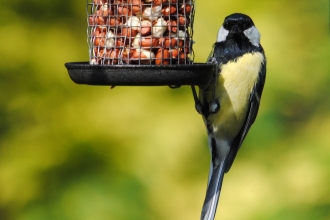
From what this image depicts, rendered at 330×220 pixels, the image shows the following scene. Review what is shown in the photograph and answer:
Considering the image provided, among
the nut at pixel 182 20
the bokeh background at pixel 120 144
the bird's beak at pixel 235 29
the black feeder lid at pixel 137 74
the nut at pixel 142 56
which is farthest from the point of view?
the bokeh background at pixel 120 144

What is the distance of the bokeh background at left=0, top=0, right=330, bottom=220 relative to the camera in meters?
3.71

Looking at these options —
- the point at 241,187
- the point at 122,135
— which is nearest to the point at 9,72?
the point at 122,135

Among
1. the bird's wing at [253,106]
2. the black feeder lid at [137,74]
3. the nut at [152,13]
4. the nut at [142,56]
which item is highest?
the nut at [152,13]

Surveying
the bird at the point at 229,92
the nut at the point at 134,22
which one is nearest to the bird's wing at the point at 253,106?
the bird at the point at 229,92

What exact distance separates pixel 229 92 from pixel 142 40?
769 mm

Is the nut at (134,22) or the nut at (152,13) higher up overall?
the nut at (152,13)

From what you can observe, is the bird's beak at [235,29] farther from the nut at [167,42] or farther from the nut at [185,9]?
the nut at [167,42]

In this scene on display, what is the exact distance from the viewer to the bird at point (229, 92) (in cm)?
297

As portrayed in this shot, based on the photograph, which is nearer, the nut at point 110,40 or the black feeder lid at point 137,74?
the black feeder lid at point 137,74

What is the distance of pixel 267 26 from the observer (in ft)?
13.1

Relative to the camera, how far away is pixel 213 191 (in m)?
3.25

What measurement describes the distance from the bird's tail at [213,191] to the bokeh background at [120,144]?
463 mm

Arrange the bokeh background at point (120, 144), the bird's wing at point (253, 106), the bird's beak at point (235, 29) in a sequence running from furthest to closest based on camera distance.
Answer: the bokeh background at point (120, 144), the bird's wing at point (253, 106), the bird's beak at point (235, 29)

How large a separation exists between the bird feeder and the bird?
0.44 metres
